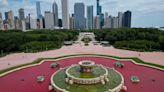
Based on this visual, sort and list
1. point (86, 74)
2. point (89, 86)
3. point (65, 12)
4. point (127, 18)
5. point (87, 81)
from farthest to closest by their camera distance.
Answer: point (127, 18), point (65, 12), point (86, 74), point (87, 81), point (89, 86)

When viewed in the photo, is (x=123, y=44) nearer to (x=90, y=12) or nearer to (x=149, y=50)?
(x=149, y=50)

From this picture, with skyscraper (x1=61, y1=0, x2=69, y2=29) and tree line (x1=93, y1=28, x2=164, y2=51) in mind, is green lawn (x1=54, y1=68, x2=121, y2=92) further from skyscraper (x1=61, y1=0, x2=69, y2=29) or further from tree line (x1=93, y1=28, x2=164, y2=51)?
skyscraper (x1=61, y1=0, x2=69, y2=29)

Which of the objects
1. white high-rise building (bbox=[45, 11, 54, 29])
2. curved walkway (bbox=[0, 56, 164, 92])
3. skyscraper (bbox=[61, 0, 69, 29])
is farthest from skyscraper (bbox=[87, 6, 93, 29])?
curved walkway (bbox=[0, 56, 164, 92])

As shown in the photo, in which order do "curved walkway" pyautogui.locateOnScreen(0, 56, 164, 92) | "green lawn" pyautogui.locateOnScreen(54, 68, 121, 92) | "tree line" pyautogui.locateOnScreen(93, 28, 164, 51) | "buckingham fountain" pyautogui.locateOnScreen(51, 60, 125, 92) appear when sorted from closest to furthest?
"green lawn" pyautogui.locateOnScreen(54, 68, 121, 92)
"buckingham fountain" pyautogui.locateOnScreen(51, 60, 125, 92)
"curved walkway" pyautogui.locateOnScreen(0, 56, 164, 92)
"tree line" pyautogui.locateOnScreen(93, 28, 164, 51)

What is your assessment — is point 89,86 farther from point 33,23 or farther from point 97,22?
point 97,22

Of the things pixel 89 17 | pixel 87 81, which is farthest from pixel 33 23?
pixel 87 81
